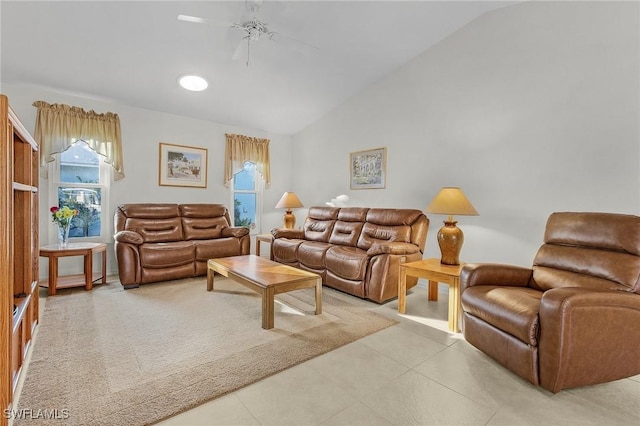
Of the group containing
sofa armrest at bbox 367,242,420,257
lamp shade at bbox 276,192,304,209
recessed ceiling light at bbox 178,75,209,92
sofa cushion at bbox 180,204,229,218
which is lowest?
sofa armrest at bbox 367,242,420,257

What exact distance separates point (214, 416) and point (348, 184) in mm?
3990

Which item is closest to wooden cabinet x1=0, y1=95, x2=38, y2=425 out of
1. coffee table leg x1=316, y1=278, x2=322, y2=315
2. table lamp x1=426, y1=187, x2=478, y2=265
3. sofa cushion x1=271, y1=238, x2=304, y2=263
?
coffee table leg x1=316, y1=278, x2=322, y2=315

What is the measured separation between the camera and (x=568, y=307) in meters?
1.75

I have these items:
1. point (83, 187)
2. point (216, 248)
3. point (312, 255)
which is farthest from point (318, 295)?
point (83, 187)

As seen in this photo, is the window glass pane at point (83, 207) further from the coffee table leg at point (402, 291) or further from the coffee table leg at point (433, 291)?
the coffee table leg at point (433, 291)

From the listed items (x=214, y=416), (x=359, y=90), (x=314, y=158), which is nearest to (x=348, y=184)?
(x=314, y=158)

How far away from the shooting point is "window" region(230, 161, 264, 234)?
584cm

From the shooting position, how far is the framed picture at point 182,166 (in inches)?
196

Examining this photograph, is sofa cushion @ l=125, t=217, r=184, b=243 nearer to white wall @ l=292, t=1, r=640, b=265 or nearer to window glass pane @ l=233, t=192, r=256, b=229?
window glass pane @ l=233, t=192, r=256, b=229

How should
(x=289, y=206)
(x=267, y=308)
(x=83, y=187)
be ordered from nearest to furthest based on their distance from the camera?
1. (x=267, y=308)
2. (x=83, y=187)
3. (x=289, y=206)

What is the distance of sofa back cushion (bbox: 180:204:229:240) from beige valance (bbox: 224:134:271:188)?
27.6 inches

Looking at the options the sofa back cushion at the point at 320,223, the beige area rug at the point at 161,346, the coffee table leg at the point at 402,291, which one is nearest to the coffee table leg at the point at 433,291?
the coffee table leg at the point at 402,291

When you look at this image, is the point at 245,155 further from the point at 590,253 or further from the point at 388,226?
the point at 590,253

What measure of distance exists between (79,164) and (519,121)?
5.50m
